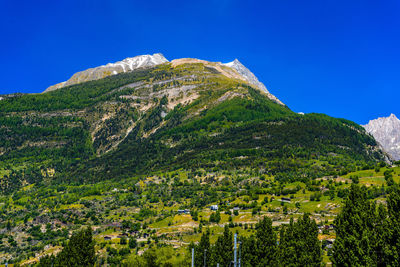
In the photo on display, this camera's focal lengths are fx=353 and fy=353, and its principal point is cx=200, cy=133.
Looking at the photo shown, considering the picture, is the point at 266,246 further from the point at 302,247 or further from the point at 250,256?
the point at 302,247

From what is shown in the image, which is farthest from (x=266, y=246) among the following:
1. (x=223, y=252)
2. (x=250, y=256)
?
(x=223, y=252)

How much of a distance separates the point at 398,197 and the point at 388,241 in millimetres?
7743

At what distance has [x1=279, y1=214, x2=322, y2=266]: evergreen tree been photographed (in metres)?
83.8

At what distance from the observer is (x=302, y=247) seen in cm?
8556

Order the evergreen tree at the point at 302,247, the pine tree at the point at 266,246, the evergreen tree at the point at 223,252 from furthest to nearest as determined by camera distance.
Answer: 1. the evergreen tree at the point at 223,252
2. the pine tree at the point at 266,246
3. the evergreen tree at the point at 302,247

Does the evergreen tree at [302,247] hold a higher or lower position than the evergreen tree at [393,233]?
lower

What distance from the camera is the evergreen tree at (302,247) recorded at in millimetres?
83750

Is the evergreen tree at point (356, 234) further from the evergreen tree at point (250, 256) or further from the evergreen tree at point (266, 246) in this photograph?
the evergreen tree at point (250, 256)

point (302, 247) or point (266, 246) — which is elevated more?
point (302, 247)

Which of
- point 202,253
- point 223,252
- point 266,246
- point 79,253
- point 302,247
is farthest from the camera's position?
point 79,253

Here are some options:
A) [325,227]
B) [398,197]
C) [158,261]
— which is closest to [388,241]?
[398,197]

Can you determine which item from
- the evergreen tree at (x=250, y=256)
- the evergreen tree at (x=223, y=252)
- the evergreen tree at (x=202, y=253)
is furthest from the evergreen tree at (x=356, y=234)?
the evergreen tree at (x=202, y=253)

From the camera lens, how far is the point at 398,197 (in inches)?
2416

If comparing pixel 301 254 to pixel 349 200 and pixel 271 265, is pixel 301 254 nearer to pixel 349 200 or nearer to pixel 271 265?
pixel 271 265
